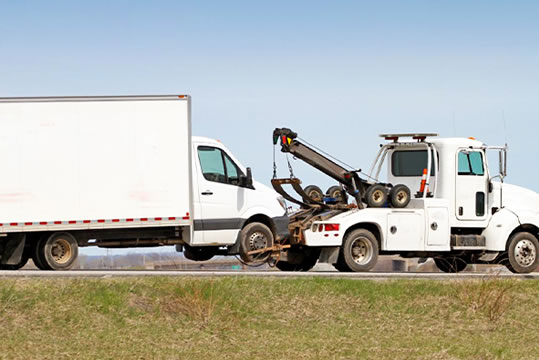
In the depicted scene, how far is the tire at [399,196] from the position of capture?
74.6ft

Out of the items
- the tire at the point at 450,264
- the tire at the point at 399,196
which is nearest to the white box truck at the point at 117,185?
the tire at the point at 399,196

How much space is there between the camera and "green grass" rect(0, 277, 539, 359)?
14.4 m

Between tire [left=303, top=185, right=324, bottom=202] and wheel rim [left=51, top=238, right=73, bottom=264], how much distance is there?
18.7 feet

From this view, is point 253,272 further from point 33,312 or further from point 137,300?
point 33,312

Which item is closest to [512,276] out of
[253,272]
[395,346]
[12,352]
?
[253,272]

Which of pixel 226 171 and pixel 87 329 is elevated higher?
pixel 226 171

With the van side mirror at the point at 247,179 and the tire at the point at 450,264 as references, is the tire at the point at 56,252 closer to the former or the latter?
the van side mirror at the point at 247,179

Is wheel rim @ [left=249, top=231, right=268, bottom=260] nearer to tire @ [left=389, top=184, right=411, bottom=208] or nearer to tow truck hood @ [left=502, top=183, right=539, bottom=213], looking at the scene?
tire @ [left=389, top=184, right=411, bottom=208]

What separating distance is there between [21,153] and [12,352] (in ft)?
25.6

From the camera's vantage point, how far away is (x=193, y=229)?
72.1ft

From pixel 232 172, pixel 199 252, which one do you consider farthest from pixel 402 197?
pixel 199 252

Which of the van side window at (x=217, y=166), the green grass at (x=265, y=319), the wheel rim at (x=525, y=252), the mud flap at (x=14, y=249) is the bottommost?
the green grass at (x=265, y=319)

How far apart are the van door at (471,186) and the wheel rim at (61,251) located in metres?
8.71

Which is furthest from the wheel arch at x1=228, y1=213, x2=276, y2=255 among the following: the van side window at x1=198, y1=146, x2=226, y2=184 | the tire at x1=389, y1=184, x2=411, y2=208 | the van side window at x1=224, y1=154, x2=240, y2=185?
the tire at x1=389, y1=184, x2=411, y2=208
